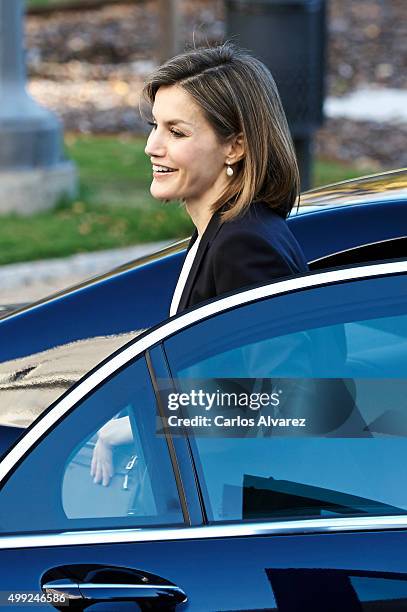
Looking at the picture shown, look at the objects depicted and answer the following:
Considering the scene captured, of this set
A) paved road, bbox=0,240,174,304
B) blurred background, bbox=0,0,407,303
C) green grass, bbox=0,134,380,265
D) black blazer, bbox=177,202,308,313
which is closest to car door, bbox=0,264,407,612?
black blazer, bbox=177,202,308,313

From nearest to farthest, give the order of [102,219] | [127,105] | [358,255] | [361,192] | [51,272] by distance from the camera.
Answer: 1. [358,255]
2. [361,192]
3. [51,272]
4. [102,219]
5. [127,105]

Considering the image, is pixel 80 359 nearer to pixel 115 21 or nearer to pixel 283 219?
pixel 283 219

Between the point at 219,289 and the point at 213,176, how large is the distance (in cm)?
28

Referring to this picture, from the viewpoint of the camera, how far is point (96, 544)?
2.39 m

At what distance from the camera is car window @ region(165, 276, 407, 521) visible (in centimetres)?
238

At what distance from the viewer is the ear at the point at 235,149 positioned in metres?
2.74

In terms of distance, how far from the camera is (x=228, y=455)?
2.42 meters

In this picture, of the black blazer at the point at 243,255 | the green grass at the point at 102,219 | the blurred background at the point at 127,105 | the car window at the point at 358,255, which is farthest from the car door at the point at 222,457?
the green grass at the point at 102,219

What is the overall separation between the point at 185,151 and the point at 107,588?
0.92m

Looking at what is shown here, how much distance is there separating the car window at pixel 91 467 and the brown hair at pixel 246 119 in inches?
18.7

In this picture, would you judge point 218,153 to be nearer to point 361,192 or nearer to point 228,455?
point 228,455

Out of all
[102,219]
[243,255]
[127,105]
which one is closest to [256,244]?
[243,255]

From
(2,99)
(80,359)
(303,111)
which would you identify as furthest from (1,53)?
(80,359)

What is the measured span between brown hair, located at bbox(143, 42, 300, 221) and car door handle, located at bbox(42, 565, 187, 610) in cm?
75
